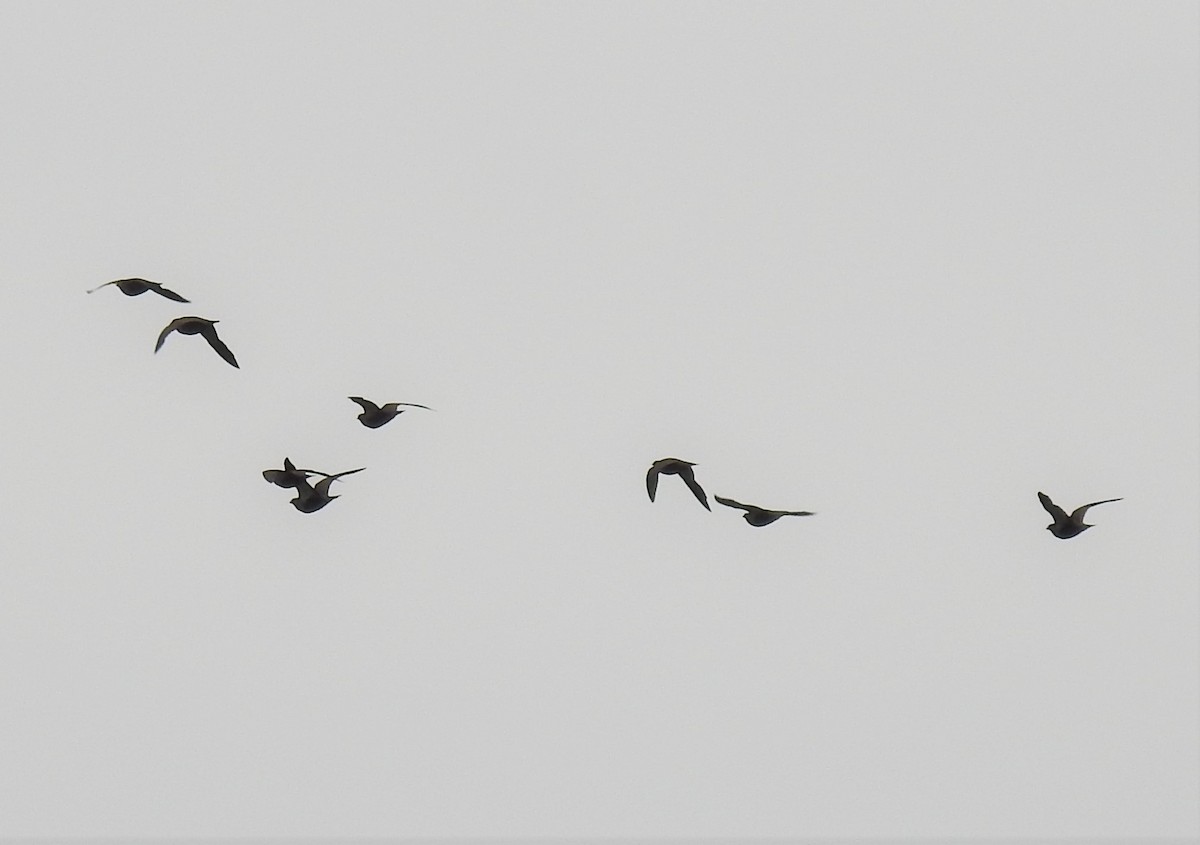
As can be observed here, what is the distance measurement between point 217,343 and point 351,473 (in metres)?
3.51

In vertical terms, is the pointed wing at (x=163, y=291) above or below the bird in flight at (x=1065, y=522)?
above

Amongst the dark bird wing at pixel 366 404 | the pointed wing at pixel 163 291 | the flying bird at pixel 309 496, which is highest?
the pointed wing at pixel 163 291

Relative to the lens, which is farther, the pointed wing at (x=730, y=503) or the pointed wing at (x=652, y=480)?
the pointed wing at (x=730, y=503)

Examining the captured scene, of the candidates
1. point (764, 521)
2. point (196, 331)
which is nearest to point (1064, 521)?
point (764, 521)

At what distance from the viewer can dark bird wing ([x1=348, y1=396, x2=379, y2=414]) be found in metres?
36.4

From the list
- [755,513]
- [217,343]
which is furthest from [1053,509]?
[217,343]

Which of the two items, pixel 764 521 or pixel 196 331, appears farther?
pixel 764 521

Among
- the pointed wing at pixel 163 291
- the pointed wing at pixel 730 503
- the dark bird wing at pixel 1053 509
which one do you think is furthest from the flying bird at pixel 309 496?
the dark bird wing at pixel 1053 509

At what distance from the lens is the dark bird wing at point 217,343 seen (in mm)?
35406

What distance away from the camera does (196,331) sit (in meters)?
35.3

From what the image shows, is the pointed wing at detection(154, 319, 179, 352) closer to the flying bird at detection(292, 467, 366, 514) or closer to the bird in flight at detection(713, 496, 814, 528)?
the flying bird at detection(292, 467, 366, 514)

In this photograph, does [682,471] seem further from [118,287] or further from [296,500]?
[118,287]

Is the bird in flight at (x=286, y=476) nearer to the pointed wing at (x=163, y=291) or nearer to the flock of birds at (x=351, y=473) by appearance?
the flock of birds at (x=351, y=473)

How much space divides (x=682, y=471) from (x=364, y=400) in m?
5.94
